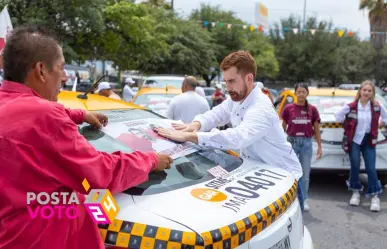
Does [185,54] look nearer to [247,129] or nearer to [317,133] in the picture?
[317,133]

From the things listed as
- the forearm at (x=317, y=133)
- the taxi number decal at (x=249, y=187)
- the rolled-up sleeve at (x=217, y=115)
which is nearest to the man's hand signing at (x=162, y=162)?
the taxi number decal at (x=249, y=187)

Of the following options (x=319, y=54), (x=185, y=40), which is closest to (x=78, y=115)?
(x=185, y=40)

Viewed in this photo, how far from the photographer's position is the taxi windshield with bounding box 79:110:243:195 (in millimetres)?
2354

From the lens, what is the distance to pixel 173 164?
266 centimetres

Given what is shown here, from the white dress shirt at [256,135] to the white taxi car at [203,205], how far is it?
150mm

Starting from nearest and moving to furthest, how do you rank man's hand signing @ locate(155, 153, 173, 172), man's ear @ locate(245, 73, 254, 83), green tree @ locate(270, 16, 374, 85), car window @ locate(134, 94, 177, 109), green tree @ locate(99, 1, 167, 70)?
man's hand signing @ locate(155, 153, 173, 172) < man's ear @ locate(245, 73, 254, 83) < car window @ locate(134, 94, 177, 109) < green tree @ locate(99, 1, 167, 70) < green tree @ locate(270, 16, 374, 85)

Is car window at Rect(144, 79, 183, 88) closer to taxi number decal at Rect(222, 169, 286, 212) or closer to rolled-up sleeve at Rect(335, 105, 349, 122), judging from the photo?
rolled-up sleeve at Rect(335, 105, 349, 122)

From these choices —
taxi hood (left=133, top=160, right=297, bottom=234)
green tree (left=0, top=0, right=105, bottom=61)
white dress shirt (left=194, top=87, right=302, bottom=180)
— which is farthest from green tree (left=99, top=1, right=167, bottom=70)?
taxi hood (left=133, top=160, right=297, bottom=234)

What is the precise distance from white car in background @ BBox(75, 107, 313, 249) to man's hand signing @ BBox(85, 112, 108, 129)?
5 centimetres

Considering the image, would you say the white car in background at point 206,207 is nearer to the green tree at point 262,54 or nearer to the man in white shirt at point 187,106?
the man in white shirt at point 187,106

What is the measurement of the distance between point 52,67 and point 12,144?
14.9 inches

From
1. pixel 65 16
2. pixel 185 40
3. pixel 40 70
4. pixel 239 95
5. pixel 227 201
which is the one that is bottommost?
pixel 227 201

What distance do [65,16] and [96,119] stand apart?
14.6m

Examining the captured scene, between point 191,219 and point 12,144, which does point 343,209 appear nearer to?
point 191,219
